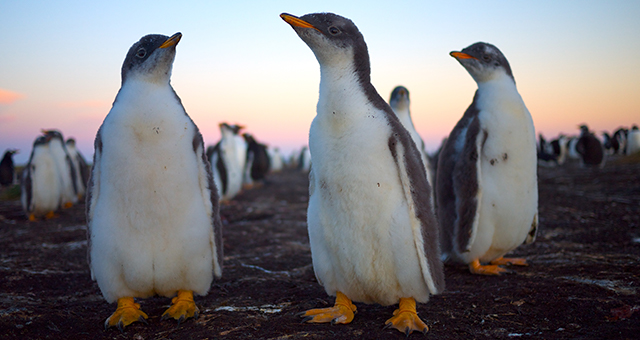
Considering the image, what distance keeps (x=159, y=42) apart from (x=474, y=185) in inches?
114

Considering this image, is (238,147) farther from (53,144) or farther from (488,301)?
(488,301)

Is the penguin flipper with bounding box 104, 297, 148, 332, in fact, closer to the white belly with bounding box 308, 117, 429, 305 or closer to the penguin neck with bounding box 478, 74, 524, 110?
the white belly with bounding box 308, 117, 429, 305

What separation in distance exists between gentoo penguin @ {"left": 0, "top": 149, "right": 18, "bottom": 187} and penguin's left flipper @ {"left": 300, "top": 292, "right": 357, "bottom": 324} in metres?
16.9

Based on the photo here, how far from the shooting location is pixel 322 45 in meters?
2.87

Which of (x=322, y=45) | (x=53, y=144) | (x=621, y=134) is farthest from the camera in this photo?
(x=621, y=134)

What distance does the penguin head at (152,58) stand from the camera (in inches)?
125

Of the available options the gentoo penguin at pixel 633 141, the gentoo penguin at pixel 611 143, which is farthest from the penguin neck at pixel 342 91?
the gentoo penguin at pixel 611 143

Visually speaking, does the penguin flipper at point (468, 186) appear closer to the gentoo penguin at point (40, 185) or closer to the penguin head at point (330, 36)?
the penguin head at point (330, 36)

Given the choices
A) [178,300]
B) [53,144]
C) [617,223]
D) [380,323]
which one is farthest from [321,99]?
[53,144]

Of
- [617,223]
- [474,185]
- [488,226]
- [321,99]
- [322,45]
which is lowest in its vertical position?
[617,223]

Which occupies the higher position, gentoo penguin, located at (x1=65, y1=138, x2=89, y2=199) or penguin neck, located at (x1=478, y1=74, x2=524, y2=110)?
penguin neck, located at (x1=478, y1=74, x2=524, y2=110)

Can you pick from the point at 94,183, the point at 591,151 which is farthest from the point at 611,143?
the point at 94,183

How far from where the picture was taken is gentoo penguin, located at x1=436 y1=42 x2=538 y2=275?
4281 mm

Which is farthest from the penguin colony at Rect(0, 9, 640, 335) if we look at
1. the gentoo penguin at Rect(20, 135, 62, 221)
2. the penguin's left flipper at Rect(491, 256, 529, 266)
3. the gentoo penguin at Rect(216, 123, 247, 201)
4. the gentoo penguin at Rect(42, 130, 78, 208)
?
the gentoo penguin at Rect(42, 130, 78, 208)
